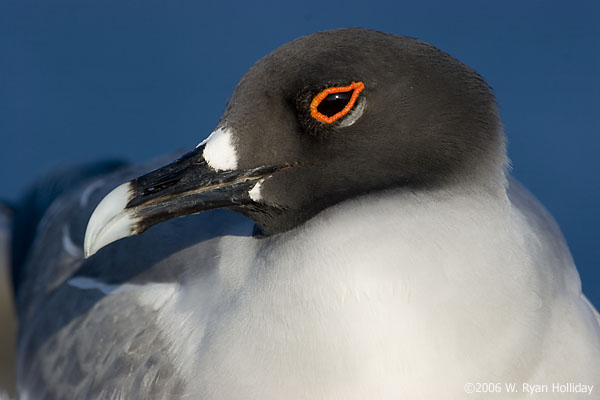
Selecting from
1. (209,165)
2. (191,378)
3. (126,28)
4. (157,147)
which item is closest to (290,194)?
(209,165)

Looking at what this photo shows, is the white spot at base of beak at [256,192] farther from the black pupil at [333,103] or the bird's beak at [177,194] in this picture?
the black pupil at [333,103]

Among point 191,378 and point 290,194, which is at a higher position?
point 290,194

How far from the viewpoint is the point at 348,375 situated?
1483 millimetres

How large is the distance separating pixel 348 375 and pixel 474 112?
51cm

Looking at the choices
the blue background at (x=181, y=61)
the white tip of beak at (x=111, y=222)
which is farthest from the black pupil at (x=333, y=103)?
the blue background at (x=181, y=61)

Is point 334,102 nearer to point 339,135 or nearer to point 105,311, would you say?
point 339,135

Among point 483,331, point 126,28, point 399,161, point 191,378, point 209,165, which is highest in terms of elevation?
point 126,28

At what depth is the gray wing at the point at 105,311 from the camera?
1776 mm

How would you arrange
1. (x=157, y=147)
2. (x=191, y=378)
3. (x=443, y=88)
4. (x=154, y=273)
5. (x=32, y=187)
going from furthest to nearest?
1. (x=157, y=147)
2. (x=32, y=187)
3. (x=154, y=273)
4. (x=191, y=378)
5. (x=443, y=88)

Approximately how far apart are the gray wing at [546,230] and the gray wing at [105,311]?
2.19 feet

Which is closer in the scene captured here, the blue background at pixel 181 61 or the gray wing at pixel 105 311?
the gray wing at pixel 105 311

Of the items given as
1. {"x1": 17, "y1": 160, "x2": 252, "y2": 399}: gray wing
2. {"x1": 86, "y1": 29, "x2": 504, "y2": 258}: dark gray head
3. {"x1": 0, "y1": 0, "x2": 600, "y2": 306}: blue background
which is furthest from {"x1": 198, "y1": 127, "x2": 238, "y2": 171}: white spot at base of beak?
{"x1": 0, "y1": 0, "x2": 600, "y2": 306}: blue background

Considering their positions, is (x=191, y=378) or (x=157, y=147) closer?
(x=191, y=378)

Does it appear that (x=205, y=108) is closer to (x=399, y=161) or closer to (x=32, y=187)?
(x=32, y=187)
